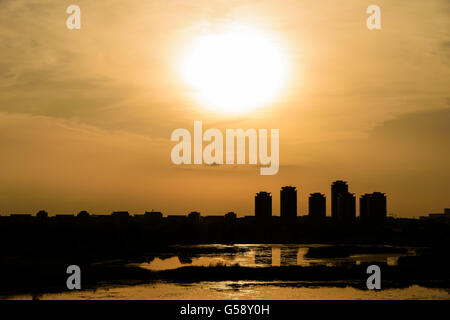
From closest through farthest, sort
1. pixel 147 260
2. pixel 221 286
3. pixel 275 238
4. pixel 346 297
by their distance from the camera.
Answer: pixel 346 297
pixel 221 286
pixel 147 260
pixel 275 238

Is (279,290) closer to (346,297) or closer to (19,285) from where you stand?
(346,297)

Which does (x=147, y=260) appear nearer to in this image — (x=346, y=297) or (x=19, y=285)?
(x=19, y=285)

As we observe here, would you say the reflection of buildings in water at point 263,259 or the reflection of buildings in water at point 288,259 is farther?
the reflection of buildings in water at point 263,259

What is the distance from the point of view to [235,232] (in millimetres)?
194500

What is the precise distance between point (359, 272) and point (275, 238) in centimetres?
11975

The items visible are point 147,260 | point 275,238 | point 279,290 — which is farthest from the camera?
point 275,238

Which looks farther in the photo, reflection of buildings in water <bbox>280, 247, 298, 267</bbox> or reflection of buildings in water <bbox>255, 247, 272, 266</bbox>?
reflection of buildings in water <bbox>255, 247, 272, 266</bbox>

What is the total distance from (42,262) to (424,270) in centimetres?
5140

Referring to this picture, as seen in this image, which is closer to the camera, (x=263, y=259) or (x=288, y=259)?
(x=288, y=259)
